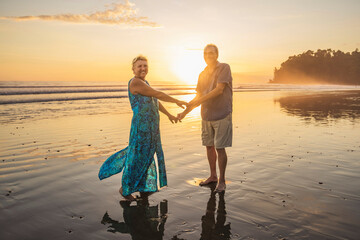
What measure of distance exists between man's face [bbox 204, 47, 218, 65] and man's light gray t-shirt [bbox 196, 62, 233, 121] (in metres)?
0.12

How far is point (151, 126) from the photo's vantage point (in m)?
4.39

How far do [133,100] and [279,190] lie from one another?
285cm

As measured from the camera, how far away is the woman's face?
4316 mm

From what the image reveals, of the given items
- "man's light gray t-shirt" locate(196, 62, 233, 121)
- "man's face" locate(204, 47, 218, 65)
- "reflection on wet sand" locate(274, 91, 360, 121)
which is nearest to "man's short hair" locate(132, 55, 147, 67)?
"man's face" locate(204, 47, 218, 65)

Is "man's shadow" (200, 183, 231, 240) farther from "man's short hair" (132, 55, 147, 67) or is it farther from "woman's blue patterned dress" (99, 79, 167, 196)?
"man's short hair" (132, 55, 147, 67)

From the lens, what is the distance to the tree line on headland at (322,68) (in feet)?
408

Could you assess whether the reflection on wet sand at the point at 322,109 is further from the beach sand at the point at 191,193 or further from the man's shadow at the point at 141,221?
the man's shadow at the point at 141,221

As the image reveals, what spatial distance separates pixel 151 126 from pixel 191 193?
4.29 feet

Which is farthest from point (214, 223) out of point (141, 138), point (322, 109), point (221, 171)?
point (322, 109)

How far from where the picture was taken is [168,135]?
9.45 meters

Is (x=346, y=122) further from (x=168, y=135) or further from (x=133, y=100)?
(x=133, y=100)

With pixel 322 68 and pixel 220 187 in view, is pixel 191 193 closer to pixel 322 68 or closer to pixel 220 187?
pixel 220 187

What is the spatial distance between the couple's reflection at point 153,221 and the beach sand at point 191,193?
0.01 m

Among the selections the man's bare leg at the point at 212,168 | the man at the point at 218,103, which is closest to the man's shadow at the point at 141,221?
the man's bare leg at the point at 212,168
